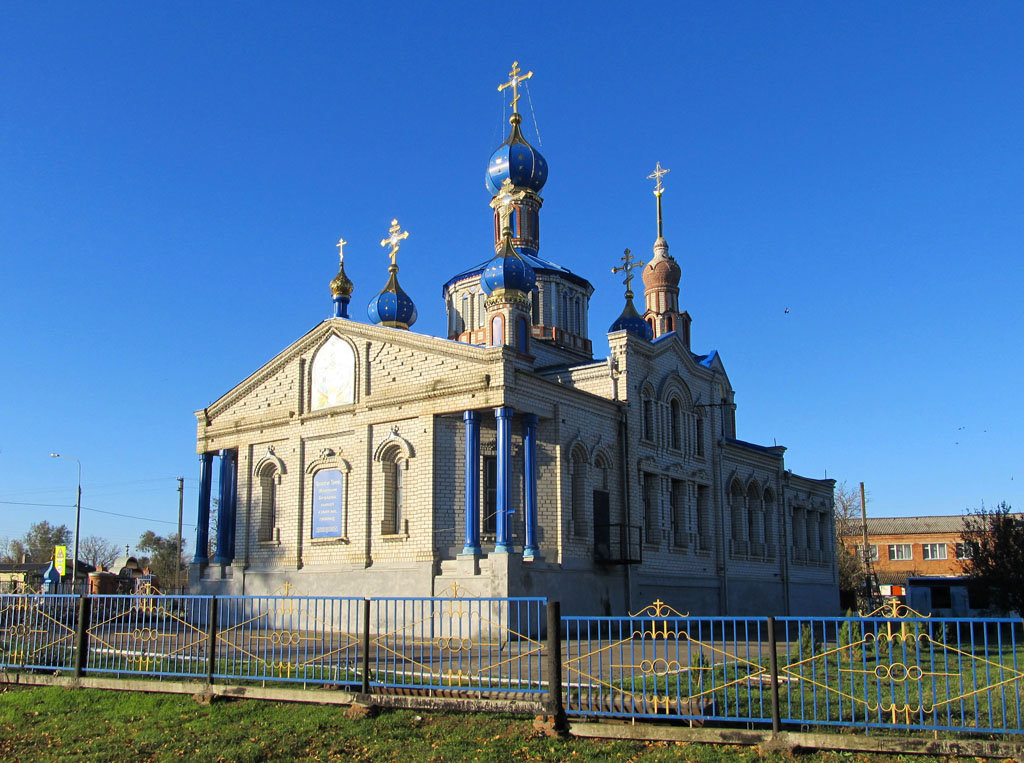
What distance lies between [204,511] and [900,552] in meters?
47.8

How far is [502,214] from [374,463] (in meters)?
10.3

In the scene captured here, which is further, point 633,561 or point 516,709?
point 633,561

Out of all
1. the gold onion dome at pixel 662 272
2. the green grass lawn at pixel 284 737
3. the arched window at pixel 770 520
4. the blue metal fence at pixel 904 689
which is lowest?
the green grass lawn at pixel 284 737

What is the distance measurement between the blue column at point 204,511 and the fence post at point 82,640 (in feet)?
39.0

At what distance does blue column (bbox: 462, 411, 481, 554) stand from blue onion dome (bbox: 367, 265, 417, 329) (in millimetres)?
7455

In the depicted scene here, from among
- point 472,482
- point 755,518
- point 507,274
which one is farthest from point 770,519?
point 472,482

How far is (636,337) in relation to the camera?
23.7 meters

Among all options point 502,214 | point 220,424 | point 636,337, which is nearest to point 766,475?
point 636,337

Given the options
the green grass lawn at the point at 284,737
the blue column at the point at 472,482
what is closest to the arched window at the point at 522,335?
the blue column at the point at 472,482

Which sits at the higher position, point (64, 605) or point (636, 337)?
point (636, 337)

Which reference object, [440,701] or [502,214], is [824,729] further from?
[502,214]

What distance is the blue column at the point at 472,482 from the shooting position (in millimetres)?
19062

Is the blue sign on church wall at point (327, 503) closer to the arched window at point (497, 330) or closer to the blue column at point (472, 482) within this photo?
the blue column at point (472, 482)

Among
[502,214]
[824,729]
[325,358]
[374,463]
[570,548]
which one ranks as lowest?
[824,729]
